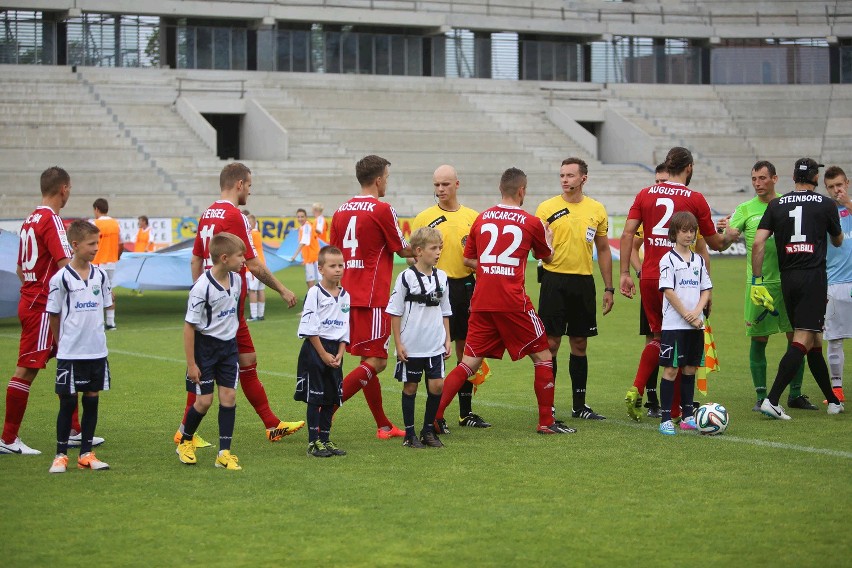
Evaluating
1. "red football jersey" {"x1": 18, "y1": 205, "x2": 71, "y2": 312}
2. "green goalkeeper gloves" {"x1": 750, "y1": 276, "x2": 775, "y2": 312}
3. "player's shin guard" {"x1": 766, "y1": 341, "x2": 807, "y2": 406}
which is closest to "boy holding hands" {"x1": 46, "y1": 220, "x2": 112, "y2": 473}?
"red football jersey" {"x1": 18, "y1": 205, "x2": 71, "y2": 312}

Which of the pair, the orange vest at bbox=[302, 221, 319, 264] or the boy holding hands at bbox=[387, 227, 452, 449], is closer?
the boy holding hands at bbox=[387, 227, 452, 449]

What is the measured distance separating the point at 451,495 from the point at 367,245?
8.29 ft

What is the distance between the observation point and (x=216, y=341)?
7648 millimetres

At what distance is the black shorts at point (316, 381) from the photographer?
7.89 m

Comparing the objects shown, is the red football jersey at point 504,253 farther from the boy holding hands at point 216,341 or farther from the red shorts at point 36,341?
the red shorts at point 36,341

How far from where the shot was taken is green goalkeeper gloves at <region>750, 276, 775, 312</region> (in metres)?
9.79

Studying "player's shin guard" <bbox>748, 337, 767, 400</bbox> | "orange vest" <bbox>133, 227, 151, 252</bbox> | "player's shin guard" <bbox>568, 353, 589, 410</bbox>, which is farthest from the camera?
"orange vest" <bbox>133, 227, 151, 252</bbox>

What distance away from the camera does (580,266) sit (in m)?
9.52

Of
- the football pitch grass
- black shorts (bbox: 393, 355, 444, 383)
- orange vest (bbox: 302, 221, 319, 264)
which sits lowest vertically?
the football pitch grass

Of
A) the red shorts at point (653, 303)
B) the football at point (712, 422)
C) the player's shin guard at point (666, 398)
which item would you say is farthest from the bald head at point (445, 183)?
the football at point (712, 422)

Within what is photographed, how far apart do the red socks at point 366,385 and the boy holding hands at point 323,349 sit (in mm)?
453

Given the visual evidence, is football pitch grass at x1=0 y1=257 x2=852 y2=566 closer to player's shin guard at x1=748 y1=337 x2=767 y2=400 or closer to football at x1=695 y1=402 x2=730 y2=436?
football at x1=695 y1=402 x2=730 y2=436

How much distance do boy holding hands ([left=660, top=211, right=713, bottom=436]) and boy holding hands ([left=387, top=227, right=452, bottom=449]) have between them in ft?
5.97

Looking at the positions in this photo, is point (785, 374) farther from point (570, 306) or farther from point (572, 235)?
point (572, 235)
